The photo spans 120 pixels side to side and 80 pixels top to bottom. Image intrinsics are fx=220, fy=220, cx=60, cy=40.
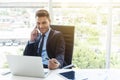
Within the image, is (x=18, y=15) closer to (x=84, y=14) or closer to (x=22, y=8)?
(x=22, y=8)

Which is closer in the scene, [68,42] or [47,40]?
[47,40]

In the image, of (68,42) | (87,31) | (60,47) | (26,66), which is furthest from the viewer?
(87,31)

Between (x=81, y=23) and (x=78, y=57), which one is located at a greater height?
(x=81, y=23)

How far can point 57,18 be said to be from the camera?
3576mm

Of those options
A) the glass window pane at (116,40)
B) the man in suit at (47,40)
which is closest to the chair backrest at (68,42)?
the man in suit at (47,40)

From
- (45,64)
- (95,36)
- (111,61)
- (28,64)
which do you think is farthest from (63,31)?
(111,61)

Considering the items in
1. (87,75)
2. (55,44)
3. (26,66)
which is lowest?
(87,75)

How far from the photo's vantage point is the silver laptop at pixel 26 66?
1739 millimetres

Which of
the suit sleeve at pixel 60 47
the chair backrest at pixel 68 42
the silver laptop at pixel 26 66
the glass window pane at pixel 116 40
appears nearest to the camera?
the silver laptop at pixel 26 66

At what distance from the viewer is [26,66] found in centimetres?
179

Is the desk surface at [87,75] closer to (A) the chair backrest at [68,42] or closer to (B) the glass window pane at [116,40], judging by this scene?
(A) the chair backrest at [68,42]

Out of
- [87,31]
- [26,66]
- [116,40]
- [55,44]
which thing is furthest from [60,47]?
[116,40]

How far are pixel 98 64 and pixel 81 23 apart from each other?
74 cm

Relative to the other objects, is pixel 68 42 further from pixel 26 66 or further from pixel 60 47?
pixel 26 66
